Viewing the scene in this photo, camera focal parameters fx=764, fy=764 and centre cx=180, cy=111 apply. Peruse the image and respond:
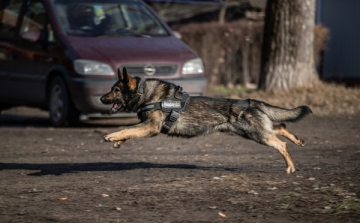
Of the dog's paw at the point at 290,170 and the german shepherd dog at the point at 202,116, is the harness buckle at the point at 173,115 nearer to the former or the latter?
the german shepherd dog at the point at 202,116

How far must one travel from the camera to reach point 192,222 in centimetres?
534

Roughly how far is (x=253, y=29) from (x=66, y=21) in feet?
26.3

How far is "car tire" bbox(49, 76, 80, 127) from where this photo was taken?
434 inches

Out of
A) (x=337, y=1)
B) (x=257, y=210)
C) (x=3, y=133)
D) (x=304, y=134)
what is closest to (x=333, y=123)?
(x=304, y=134)

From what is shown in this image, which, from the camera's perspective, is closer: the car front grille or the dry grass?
the car front grille

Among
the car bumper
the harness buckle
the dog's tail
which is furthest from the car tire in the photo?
the dog's tail

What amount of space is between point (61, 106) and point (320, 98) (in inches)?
190

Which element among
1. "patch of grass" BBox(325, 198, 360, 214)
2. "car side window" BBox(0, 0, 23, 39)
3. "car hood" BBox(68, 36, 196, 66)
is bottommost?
"patch of grass" BBox(325, 198, 360, 214)

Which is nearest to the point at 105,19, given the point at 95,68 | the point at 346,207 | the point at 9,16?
the point at 95,68

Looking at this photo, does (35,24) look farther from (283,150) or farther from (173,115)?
(283,150)

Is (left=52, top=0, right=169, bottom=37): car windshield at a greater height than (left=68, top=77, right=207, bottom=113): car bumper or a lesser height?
greater

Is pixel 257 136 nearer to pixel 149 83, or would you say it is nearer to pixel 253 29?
pixel 149 83

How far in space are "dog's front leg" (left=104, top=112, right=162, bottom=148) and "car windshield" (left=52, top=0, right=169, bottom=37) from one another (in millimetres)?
4299

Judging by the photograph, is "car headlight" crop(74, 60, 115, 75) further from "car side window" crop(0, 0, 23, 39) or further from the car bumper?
"car side window" crop(0, 0, 23, 39)
